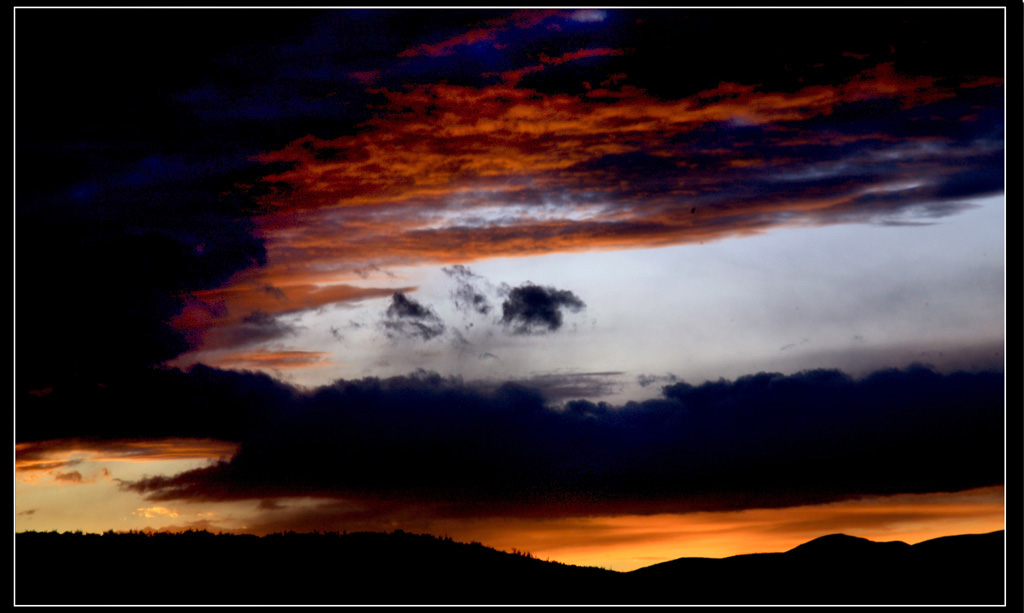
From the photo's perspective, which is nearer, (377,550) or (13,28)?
(13,28)

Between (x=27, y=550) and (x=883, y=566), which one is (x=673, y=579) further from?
(x=27, y=550)

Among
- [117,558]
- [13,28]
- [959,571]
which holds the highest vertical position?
[13,28]

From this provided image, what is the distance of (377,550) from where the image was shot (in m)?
27.4

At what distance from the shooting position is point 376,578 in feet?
83.6

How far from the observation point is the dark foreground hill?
2373cm

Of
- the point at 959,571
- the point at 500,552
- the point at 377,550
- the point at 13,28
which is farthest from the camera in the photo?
the point at 959,571

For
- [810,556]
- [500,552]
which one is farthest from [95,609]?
[810,556]

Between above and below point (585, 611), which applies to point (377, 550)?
above

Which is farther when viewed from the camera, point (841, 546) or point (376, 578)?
point (841, 546)

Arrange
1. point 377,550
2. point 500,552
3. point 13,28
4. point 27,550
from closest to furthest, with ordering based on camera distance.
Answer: point 13,28, point 27,550, point 377,550, point 500,552

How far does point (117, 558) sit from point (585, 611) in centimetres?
1418

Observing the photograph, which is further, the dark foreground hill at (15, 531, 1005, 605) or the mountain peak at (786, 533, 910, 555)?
the mountain peak at (786, 533, 910, 555)

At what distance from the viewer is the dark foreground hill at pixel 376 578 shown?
23.7 metres

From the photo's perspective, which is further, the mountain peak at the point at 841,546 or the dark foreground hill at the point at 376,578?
the mountain peak at the point at 841,546
